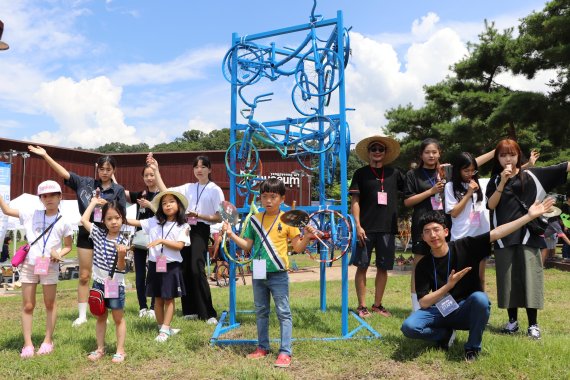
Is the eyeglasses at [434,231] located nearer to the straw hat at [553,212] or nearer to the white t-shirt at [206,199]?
the straw hat at [553,212]

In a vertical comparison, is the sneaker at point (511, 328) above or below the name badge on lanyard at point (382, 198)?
below

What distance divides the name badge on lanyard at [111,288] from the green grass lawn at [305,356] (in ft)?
1.73

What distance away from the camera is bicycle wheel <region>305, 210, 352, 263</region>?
162 inches

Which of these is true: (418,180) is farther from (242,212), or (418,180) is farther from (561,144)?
(561,144)

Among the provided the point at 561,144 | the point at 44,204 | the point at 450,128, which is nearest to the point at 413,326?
the point at 44,204

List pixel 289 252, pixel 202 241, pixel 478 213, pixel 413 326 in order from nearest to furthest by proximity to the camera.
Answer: pixel 413 326
pixel 289 252
pixel 478 213
pixel 202 241

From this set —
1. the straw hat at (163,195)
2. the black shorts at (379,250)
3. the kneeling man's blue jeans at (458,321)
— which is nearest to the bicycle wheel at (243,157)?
the straw hat at (163,195)

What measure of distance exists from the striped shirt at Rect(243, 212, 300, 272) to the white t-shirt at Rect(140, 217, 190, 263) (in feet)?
2.55

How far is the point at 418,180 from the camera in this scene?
5004mm

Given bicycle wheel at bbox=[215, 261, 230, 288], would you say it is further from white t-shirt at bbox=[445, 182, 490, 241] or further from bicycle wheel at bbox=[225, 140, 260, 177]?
white t-shirt at bbox=[445, 182, 490, 241]

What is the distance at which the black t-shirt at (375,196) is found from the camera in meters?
5.09

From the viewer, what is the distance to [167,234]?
4.43m

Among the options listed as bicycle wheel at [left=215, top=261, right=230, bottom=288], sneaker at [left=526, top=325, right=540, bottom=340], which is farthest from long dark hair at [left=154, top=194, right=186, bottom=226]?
bicycle wheel at [left=215, top=261, right=230, bottom=288]

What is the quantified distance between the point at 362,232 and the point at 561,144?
9952 millimetres
